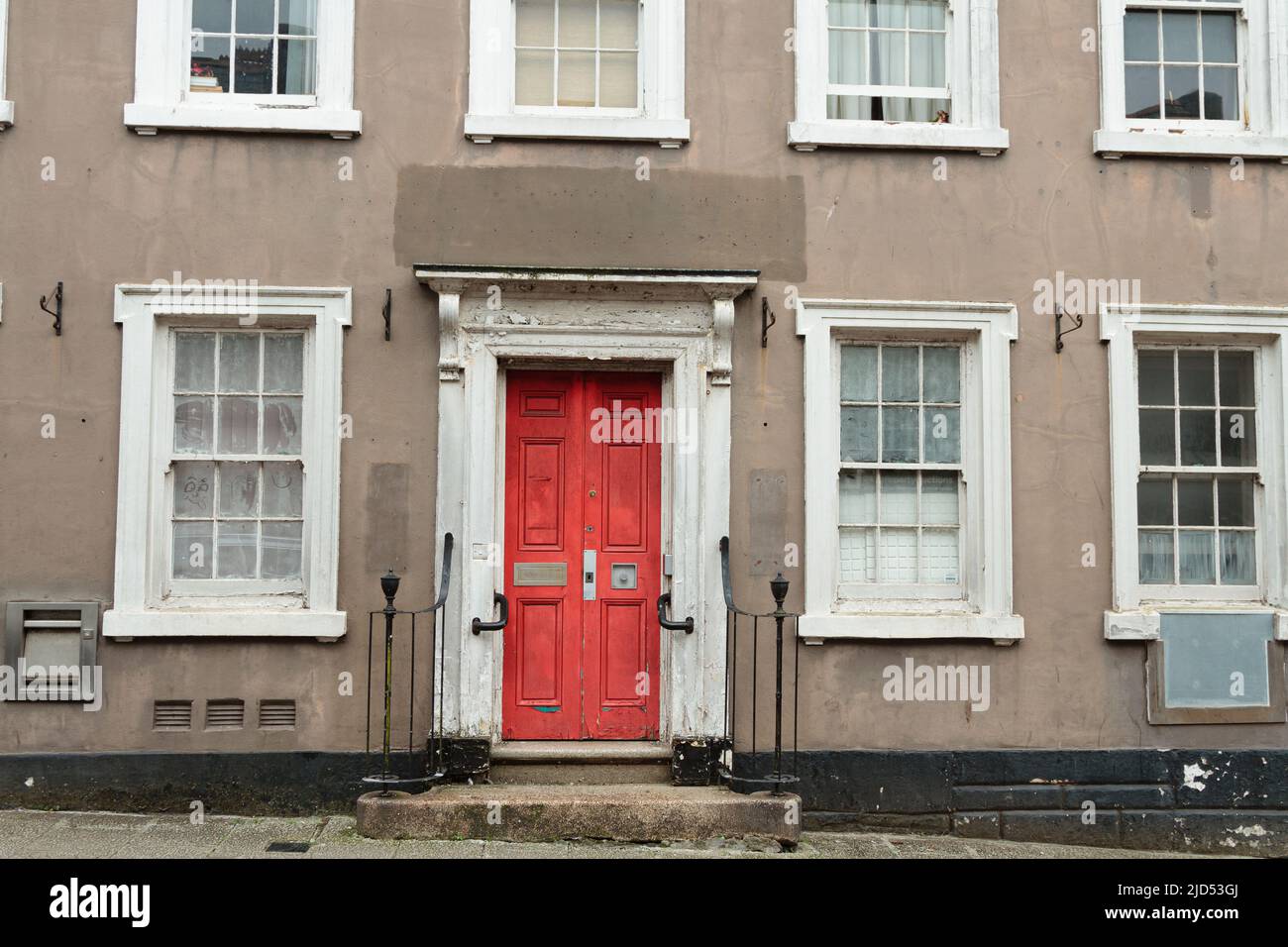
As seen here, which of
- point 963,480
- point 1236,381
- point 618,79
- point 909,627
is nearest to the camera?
point 909,627

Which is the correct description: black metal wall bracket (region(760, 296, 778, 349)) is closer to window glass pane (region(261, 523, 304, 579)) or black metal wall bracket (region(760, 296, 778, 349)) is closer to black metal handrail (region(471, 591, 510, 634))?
black metal handrail (region(471, 591, 510, 634))

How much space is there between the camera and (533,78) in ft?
26.4

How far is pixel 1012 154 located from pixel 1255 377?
7.26 feet

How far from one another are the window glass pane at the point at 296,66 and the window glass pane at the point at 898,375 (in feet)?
13.5

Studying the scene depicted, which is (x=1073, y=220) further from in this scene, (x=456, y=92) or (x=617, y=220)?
(x=456, y=92)

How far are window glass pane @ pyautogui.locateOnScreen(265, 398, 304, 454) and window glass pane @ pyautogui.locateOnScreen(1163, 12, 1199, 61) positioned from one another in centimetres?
624

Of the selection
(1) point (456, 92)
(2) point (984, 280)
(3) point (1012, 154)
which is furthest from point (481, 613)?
(3) point (1012, 154)

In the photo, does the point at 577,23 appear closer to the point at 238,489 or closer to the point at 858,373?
the point at 858,373

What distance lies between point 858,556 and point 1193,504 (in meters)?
2.28

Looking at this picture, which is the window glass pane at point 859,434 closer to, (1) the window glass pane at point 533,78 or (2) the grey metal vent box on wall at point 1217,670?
(2) the grey metal vent box on wall at point 1217,670

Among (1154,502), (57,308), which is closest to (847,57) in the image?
(1154,502)

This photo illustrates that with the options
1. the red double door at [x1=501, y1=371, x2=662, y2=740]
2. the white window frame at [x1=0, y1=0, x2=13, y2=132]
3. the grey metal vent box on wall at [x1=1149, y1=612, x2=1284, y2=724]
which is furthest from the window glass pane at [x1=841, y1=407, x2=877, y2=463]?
the white window frame at [x1=0, y1=0, x2=13, y2=132]

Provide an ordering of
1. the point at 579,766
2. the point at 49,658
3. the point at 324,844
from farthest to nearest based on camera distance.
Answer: the point at 579,766 → the point at 49,658 → the point at 324,844

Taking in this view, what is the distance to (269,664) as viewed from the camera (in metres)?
7.54
